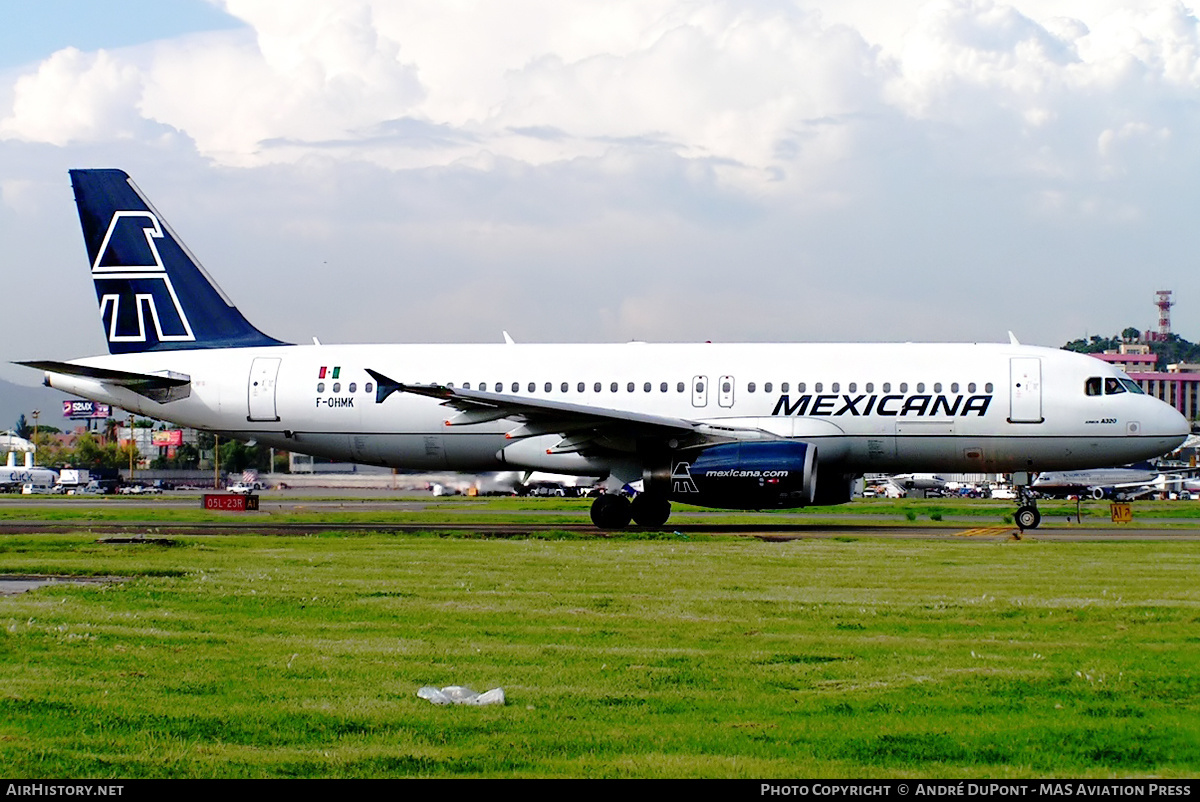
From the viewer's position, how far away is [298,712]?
8.16 m

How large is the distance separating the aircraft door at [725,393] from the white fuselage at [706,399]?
1.0 inches

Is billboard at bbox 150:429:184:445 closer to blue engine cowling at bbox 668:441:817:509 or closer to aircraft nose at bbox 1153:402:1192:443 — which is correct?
blue engine cowling at bbox 668:441:817:509

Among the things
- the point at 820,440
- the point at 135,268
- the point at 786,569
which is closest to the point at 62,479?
the point at 135,268

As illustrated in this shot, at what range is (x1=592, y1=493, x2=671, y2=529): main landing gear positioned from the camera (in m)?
28.3

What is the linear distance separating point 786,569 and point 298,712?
1017 centimetres

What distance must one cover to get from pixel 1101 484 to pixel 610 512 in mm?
58542

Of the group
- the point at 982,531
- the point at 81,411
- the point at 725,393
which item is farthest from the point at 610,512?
the point at 81,411

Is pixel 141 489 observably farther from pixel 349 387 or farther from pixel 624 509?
pixel 624 509

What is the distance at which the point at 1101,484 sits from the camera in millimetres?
79188

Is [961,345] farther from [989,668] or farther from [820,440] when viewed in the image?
[989,668]

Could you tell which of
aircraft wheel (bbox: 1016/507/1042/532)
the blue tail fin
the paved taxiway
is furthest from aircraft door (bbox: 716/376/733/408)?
the blue tail fin

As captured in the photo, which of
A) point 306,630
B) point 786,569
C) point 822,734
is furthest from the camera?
point 786,569

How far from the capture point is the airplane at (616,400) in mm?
27219

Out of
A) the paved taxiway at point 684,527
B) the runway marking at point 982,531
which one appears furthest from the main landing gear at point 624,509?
the runway marking at point 982,531
